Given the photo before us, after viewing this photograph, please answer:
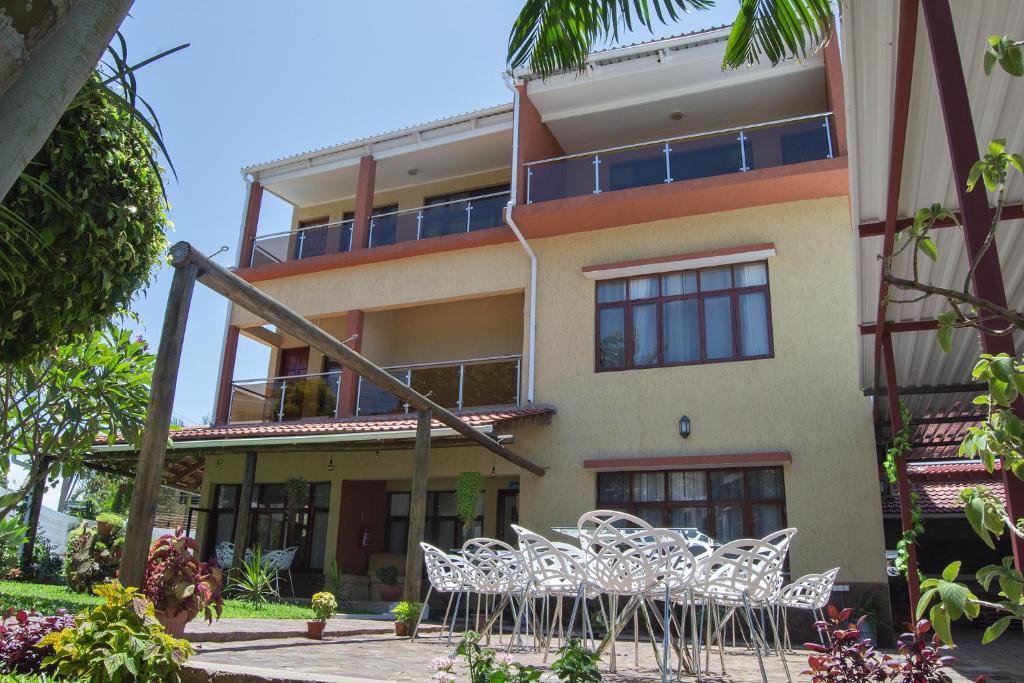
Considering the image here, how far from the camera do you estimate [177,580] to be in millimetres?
4535

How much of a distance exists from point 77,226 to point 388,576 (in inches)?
412

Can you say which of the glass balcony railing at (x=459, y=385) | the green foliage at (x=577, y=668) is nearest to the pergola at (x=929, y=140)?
the green foliage at (x=577, y=668)

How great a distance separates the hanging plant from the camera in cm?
1160

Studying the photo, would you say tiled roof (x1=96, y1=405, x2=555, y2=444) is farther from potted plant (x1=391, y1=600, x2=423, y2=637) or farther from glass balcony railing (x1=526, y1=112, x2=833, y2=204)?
glass balcony railing (x1=526, y1=112, x2=833, y2=204)

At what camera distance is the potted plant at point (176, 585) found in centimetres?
447

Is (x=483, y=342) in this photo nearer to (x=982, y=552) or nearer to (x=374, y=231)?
(x=374, y=231)

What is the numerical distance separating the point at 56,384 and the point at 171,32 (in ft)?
21.0

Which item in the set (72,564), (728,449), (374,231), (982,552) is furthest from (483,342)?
(982,552)

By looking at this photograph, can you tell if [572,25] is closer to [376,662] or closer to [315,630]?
[376,662]

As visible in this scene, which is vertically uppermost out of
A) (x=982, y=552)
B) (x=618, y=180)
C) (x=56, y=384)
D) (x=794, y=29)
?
(x=618, y=180)

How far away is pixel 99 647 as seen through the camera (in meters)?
3.38

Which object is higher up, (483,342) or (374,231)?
(374,231)

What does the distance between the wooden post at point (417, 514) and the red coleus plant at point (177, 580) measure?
9.81ft

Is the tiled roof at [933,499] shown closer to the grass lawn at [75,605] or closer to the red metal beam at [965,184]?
the grass lawn at [75,605]
